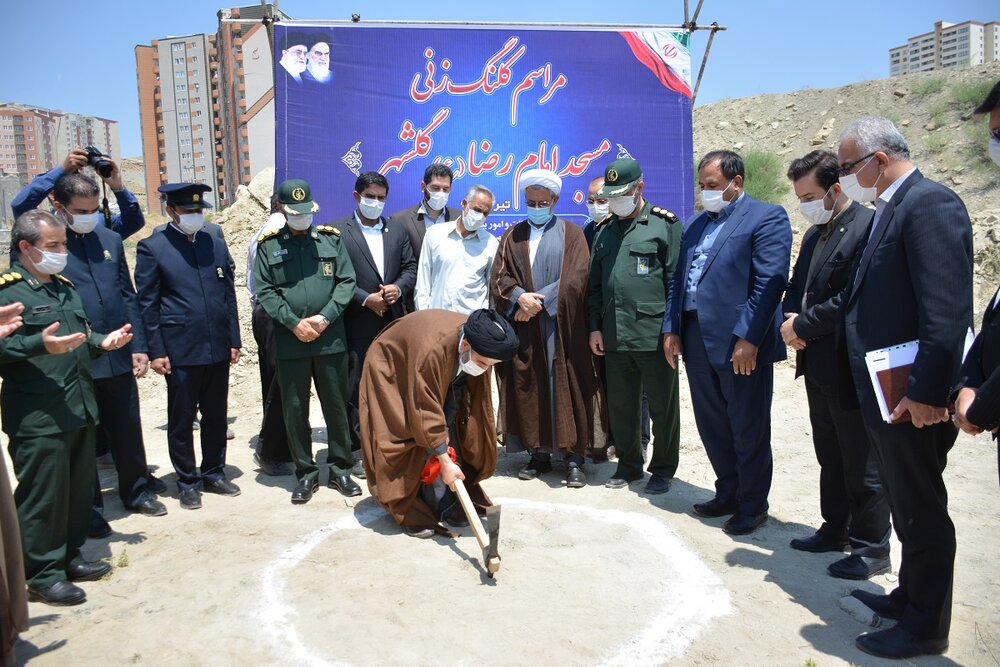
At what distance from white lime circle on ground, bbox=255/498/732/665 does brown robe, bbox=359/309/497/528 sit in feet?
0.96

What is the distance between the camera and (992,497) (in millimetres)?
5047

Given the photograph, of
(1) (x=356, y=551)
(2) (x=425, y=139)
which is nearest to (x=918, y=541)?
(1) (x=356, y=551)

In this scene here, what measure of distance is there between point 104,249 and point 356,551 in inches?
96.9

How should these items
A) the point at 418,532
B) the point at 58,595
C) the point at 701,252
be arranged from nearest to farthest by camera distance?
the point at 58,595, the point at 418,532, the point at 701,252

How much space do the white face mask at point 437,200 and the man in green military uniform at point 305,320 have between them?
1.12 metres

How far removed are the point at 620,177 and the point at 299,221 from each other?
7.14ft

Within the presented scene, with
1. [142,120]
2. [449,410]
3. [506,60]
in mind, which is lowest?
[449,410]

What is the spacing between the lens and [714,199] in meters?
4.52

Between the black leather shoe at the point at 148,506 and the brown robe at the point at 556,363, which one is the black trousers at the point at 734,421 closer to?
the brown robe at the point at 556,363

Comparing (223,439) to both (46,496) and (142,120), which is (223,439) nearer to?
(46,496)

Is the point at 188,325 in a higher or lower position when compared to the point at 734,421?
higher

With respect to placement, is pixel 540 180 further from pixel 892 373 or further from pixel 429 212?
pixel 892 373

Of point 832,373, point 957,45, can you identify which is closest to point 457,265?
point 832,373

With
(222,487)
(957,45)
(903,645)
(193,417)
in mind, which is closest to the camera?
(903,645)
